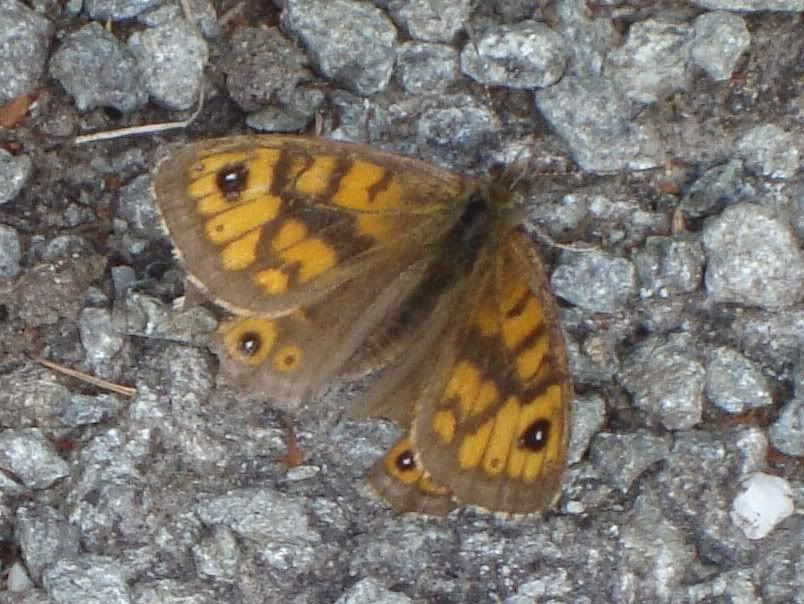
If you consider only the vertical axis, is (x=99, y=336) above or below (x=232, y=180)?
below

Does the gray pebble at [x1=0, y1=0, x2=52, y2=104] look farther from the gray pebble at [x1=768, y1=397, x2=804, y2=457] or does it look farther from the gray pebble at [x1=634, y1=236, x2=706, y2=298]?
the gray pebble at [x1=768, y1=397, x2=804, y2=457]

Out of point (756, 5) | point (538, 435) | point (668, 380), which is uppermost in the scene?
point (756, 5)

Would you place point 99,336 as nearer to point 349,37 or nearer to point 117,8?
point 117,8

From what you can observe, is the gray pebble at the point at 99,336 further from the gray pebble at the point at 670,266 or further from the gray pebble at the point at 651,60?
the gray pebble at the point at 651,60

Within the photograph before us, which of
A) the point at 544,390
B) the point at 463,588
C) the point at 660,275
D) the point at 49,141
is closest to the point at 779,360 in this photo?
the point at 660,275

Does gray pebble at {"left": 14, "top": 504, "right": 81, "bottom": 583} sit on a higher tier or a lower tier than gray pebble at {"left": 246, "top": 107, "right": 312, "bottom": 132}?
lower

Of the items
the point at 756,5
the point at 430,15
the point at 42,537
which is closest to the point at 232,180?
the point at 430,15

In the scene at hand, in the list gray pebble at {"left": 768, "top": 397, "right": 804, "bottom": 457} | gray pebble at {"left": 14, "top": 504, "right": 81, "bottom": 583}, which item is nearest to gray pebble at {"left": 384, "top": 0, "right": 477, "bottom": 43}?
gray pebble at {"left": 768, "top": 397, "right": 804, "bottom": 457}

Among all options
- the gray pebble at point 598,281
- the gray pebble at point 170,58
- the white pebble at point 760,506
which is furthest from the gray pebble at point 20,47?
the white pebble at point 760,506
